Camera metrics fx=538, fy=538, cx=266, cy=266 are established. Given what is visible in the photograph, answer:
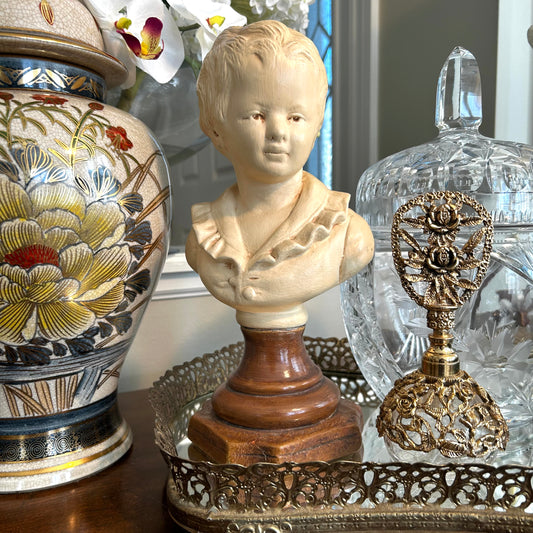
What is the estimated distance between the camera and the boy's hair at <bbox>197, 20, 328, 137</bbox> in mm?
454

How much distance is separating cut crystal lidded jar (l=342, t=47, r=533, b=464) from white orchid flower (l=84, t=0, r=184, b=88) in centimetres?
27

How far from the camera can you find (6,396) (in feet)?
1.65

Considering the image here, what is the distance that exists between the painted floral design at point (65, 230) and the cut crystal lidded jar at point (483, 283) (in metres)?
0.26

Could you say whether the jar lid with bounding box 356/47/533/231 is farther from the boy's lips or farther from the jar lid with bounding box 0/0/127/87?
the jar lid with bounding box 0/0/127/87

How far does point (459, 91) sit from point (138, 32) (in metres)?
0.35

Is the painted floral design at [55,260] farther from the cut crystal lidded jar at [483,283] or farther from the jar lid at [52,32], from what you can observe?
the cut crystal lidded jar at [483,283]

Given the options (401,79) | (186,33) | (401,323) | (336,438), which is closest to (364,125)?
(401,79)

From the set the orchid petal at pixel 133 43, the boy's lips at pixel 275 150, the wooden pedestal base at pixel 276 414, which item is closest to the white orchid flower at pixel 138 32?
the orchid petal at pixel 133 43

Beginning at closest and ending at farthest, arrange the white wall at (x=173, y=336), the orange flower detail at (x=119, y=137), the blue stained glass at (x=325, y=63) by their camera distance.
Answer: the orange flower detail at (x=119, y=137), the white wall at (x=173, y=336), the blue stained glass at (x=325, y=63)

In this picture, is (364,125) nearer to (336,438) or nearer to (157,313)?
(157,313)

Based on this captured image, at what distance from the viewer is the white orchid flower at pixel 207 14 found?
602 millimetres

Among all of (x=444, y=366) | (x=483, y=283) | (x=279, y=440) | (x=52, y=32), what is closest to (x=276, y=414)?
(x=279, y=440)

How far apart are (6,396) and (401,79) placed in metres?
0.79

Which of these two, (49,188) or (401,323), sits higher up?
(49,188)
